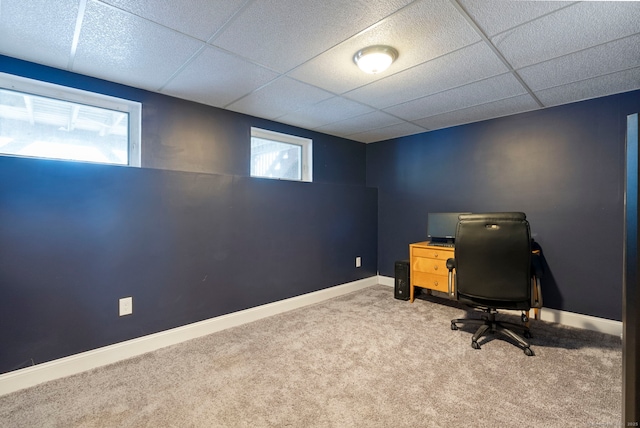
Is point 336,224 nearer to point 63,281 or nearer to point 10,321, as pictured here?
point 63,281

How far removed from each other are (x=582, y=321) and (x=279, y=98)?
3.61m

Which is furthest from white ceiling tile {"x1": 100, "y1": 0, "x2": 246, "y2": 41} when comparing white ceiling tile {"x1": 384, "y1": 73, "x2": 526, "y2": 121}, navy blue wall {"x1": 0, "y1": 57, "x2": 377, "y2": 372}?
white ceiling tile {"x1": 384, "y1": 73, "x2": 526, "y2": 121}

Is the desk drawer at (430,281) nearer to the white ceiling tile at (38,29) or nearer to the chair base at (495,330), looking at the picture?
the chair base at (495,330)

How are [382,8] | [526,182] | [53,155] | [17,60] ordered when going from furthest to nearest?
[526,182] → [53,155] → [17,60] → [382,8]

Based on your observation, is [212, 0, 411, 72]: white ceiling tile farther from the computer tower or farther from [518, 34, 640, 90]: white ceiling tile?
the computer tower

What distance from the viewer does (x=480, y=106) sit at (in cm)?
288

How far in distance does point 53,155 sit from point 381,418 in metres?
2.91

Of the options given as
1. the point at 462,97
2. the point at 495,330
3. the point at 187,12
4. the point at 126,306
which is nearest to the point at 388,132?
the point at 462,97

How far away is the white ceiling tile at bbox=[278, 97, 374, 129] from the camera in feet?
9.25

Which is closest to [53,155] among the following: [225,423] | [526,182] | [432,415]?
[225,423]

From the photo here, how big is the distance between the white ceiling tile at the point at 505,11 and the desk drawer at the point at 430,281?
95.8 inches

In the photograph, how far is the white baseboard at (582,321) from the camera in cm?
256

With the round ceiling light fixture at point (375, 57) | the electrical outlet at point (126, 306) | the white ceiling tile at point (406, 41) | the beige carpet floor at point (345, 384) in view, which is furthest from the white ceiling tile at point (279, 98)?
the beige carpet floor at point (345, 384)

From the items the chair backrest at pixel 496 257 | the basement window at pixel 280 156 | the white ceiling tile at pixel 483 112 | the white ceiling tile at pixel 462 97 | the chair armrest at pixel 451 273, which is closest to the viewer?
the chair backrest at pixel 496 257
